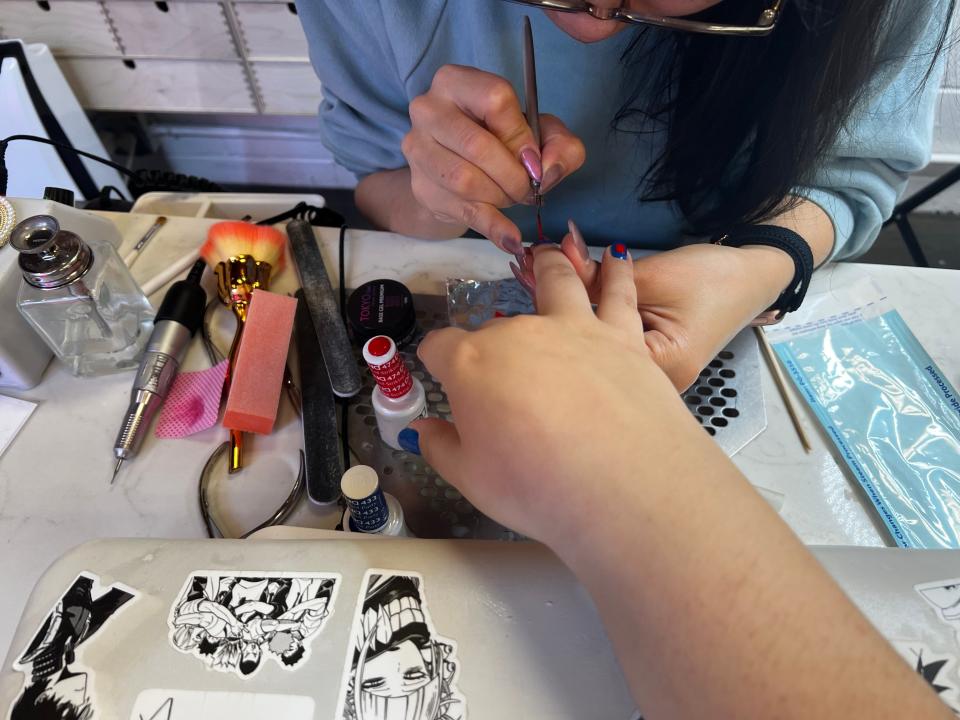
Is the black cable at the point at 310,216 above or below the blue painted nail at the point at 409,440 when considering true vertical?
above

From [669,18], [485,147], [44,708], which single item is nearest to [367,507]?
[44,708]

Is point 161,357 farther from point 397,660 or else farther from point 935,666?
point 935,666

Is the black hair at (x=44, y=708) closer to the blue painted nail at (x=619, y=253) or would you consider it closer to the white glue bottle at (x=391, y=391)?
the white glue bottle at (x=391, y=391)

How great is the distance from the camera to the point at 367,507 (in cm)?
41

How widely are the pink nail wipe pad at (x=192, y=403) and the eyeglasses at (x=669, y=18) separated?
1.42 ft

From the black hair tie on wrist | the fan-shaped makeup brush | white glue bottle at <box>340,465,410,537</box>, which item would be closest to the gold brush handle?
the fan-shaped makeup brush

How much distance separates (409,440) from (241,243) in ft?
1.04

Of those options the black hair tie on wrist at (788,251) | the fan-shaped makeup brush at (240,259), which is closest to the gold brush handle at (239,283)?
the fan-shaped makeup brush at (240,259)

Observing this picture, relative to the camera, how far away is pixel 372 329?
562mm

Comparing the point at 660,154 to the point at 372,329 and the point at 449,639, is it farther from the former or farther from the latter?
the point at 449,639

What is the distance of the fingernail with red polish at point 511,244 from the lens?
0.52m

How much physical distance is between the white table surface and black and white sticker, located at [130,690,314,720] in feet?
0.61

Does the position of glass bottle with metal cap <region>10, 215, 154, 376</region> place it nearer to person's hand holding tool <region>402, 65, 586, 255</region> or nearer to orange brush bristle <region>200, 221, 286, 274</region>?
orange brush bristle <region>200, 221, 286, 274</region>

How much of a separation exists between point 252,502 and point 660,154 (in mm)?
559
